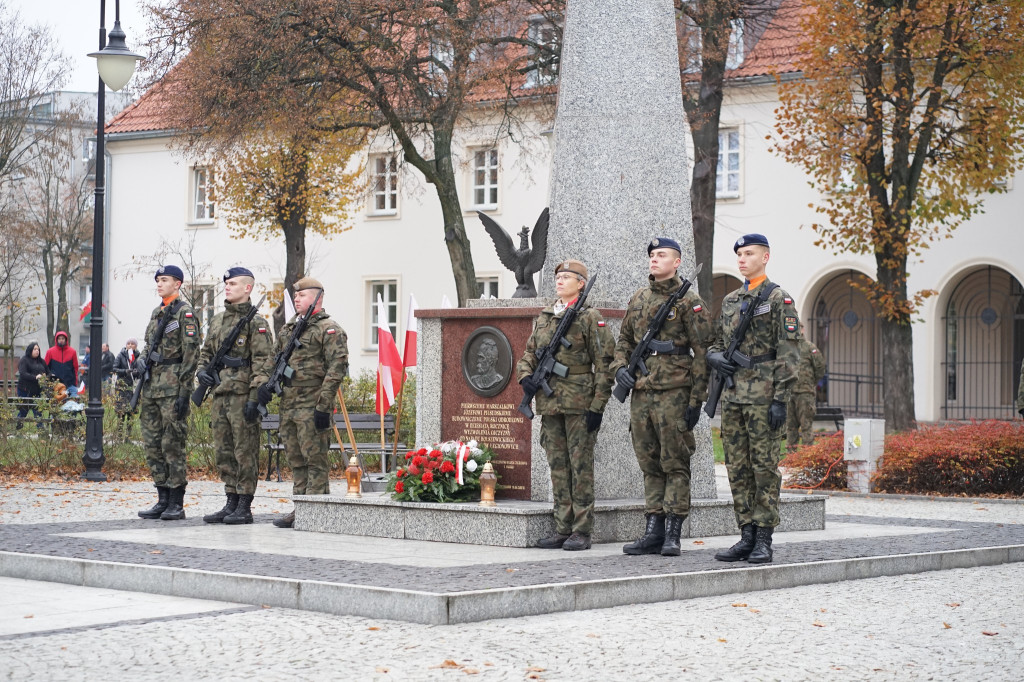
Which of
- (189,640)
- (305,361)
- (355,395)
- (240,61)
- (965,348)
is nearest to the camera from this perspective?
(189,640)

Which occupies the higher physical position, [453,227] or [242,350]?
[453,227]

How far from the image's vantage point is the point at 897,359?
23.6 m

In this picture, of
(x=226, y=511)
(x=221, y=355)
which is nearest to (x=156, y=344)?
(x=221, y=355)

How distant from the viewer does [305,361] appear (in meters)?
12.0

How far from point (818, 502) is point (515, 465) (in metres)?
2.76

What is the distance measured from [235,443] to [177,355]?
0.92m

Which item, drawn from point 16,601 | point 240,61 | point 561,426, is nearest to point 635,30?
point 561,426

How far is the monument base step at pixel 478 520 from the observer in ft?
34.4

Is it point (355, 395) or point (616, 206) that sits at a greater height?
point (616, 206)

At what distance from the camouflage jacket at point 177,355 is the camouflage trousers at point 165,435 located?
79 millimetres

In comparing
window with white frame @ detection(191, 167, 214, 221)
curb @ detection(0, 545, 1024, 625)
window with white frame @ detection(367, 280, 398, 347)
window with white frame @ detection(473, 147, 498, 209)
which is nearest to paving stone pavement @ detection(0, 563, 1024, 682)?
curb @ detection(0, 545, 1024, 625)

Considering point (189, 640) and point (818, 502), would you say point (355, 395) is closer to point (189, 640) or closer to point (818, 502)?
point (818, 502)

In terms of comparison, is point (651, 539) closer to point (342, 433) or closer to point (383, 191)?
point (342, 433)

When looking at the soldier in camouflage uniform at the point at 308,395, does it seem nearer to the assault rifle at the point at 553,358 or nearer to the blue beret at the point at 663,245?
the assault rifle at the point at 553,358
